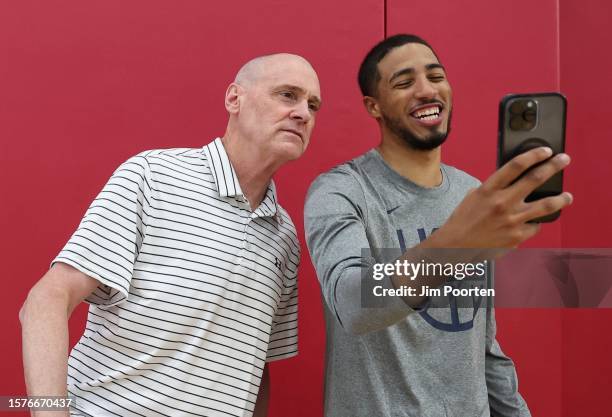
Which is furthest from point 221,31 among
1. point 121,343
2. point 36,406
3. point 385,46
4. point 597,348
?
point 597,348

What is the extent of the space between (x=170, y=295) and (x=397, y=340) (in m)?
0.44

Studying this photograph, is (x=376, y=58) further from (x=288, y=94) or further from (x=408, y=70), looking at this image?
(x=288, y=94)

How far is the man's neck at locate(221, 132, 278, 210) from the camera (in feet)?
4.97

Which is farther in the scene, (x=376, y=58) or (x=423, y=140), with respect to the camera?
(x=376, y=58)

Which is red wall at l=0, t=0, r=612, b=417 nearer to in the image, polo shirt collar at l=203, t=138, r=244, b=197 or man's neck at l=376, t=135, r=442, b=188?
polo shirt collar at l=203, t=138, r=244, b=197

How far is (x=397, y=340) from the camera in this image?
1312mm

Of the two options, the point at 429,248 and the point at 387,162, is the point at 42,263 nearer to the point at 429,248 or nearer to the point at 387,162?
the point at 387,162

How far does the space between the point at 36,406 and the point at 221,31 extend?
1026 mm

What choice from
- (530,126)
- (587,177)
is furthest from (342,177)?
(587,177)

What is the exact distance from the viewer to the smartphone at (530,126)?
0.86 m

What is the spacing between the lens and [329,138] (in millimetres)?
1855

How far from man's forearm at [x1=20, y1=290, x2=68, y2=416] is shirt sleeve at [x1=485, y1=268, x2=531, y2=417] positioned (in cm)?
85

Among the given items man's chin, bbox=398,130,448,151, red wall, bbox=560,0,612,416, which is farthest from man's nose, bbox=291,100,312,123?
red wall, bbox=560,0,612,416

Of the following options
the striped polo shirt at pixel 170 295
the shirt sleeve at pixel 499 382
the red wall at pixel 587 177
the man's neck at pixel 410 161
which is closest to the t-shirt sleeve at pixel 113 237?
the striped polo shirt at pixel 170 295
